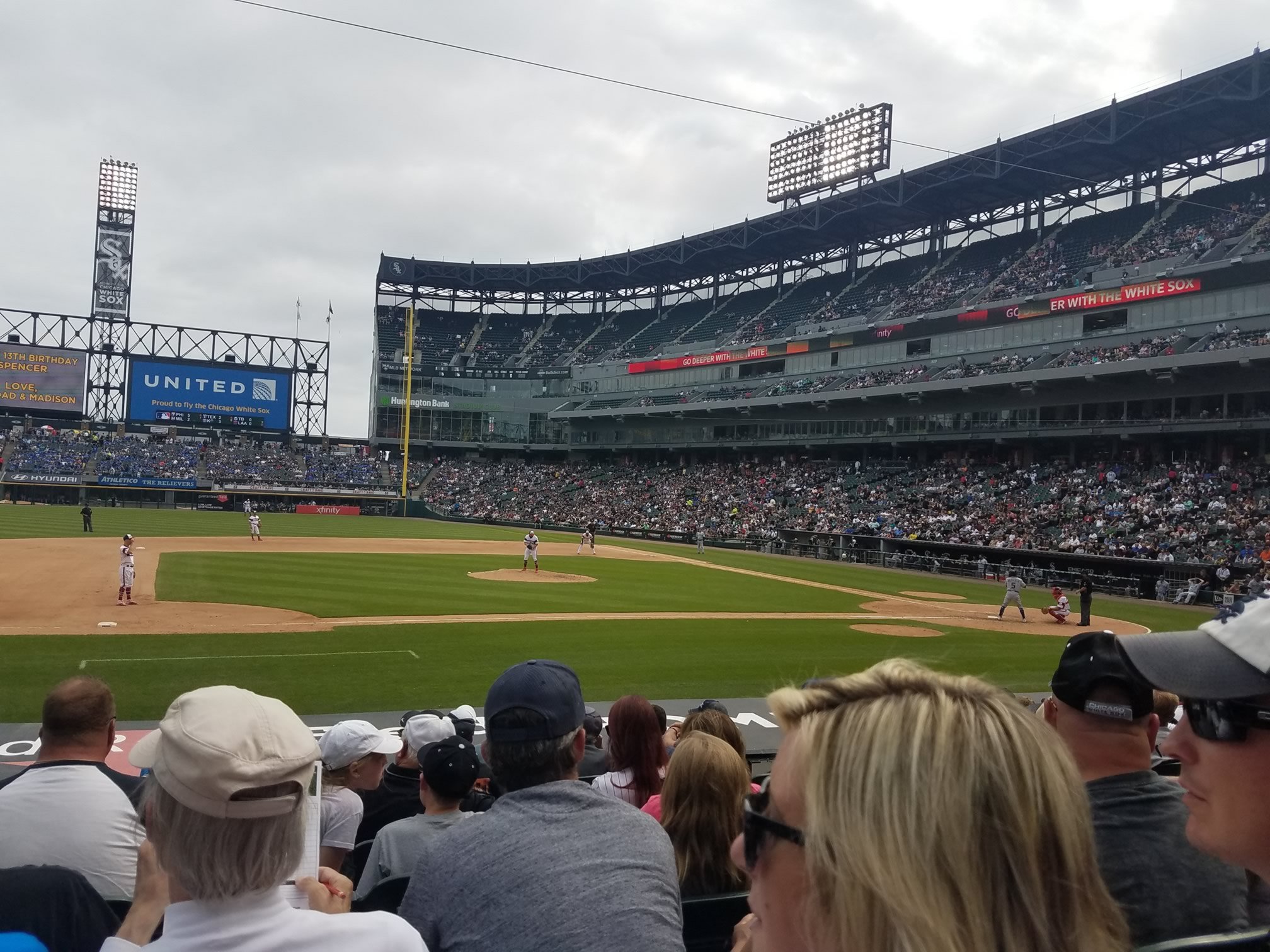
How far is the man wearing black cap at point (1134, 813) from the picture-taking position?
2.81 metres

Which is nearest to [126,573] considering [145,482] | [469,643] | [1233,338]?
[469,643]

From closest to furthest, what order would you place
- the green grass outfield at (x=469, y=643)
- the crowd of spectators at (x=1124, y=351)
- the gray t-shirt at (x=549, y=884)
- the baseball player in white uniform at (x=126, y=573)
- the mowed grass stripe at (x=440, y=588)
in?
1. the gray t-shirt at (x=549, y=884)
2. the green grass outfield at (x=469, y=643)
3. the baseball player in white uniform at (x=126, y=573)
4. the mowed grass stripe at (x=440, y=588)
5. the crowd of spectators at (x=1124, y=351)

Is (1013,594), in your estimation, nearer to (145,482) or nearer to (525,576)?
(525,576)

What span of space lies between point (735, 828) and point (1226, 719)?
7.51 feet

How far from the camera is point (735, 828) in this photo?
12.5ft

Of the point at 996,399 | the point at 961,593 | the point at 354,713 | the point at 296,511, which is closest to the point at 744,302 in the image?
the point at 996,399

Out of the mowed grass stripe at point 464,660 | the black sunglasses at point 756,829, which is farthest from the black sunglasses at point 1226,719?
the mowed grass stripe at point 464,660

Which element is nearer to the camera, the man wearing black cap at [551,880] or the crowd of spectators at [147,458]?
the man wearing black cap at [551,880]

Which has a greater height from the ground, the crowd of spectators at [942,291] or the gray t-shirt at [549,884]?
the crowd of spectators at [942,291]

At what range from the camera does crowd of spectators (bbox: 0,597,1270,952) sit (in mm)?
1418

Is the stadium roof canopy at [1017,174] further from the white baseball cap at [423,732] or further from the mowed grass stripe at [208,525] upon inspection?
the white baseball cap at [423,732]

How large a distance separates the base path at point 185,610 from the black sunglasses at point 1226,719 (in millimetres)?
20031

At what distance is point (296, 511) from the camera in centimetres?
Result: 7625

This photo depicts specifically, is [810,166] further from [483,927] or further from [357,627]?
[483,927]
